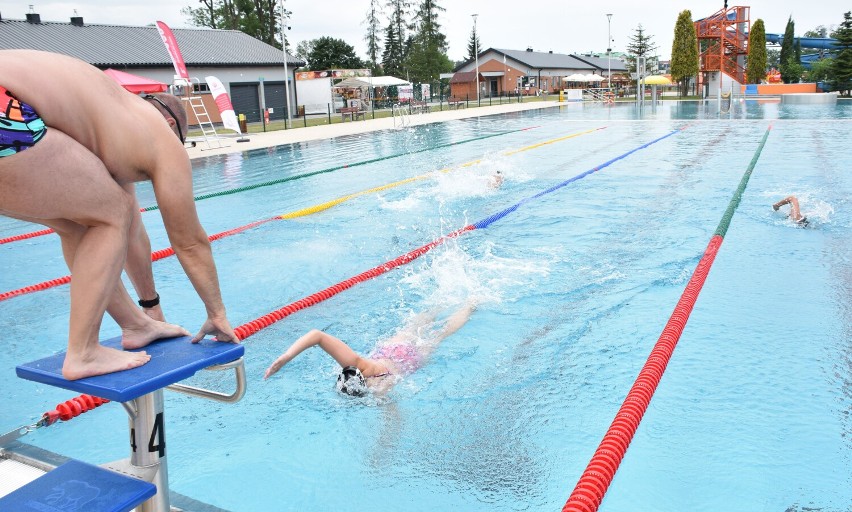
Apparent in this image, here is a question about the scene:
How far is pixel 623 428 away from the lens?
281cm

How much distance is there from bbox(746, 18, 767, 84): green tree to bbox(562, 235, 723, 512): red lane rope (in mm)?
42185

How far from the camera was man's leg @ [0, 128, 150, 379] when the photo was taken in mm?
1827

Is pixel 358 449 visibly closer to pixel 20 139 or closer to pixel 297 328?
pixel 297 328

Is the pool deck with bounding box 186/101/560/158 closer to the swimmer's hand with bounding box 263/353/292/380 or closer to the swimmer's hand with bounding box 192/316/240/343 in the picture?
the swimmer's hand with bounding box 263/353/292/380

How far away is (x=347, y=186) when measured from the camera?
37.8 feet

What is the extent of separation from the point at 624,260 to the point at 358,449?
12.7ft

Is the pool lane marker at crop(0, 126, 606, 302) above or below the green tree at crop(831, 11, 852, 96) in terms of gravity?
below

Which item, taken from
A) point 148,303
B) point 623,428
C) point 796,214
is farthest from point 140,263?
point 796,214

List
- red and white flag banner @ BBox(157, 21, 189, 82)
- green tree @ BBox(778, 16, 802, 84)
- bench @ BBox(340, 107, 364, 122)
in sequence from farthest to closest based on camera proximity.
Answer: green tree @ BBox(778, 16, 802, 84) < bench @ BBox(340, 107, 364, 122) < red and white flag banner @ BBox(157, 21, 189, 82)

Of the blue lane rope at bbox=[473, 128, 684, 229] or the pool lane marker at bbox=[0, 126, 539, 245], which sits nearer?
the blue lane rope at bbox=[473, 128, 684, 229]

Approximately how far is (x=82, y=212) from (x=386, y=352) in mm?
2602

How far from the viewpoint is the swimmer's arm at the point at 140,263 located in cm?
237

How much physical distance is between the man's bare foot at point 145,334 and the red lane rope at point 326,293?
8.07 ft

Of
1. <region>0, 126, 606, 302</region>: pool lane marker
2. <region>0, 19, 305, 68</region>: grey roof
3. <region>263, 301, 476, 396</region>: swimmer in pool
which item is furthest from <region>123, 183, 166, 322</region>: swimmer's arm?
<region>0, 19, 305, 68</region>: grey roof
